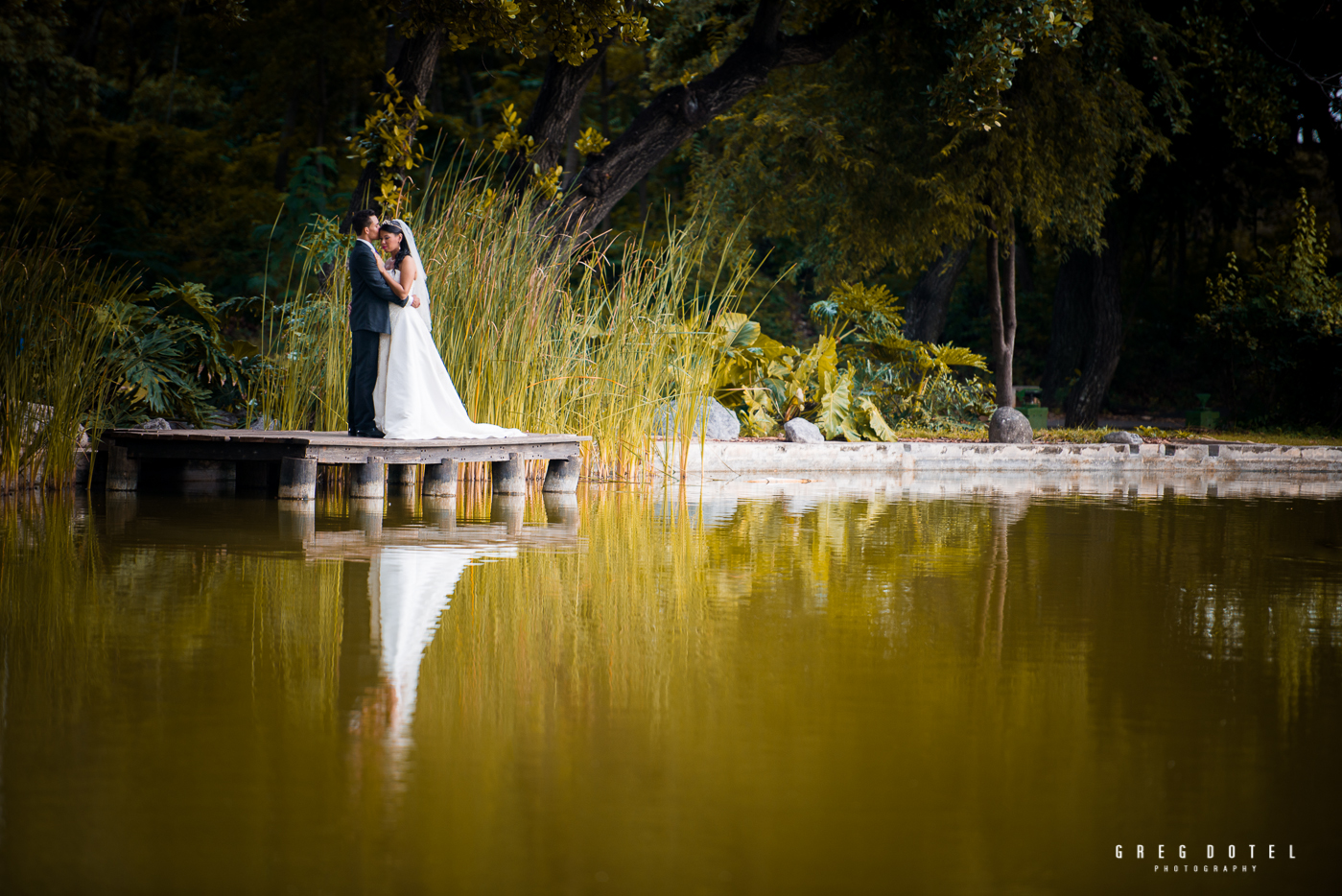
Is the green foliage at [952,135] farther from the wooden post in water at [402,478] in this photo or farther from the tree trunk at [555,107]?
the wooden post in water at [402,478]

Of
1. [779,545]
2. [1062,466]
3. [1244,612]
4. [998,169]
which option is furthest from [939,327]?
[1244,612]

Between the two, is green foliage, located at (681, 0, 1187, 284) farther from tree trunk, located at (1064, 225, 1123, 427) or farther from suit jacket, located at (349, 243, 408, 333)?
suit jacket, located at (349, 243, 408, 333)

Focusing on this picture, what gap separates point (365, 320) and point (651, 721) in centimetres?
513

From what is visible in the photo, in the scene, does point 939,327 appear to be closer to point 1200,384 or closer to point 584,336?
point 1200,384

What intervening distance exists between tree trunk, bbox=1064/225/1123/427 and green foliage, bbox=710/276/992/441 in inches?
62.4

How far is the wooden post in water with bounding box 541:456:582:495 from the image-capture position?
8070mm

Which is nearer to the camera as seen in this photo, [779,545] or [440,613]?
[440,613]

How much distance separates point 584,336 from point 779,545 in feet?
10.4

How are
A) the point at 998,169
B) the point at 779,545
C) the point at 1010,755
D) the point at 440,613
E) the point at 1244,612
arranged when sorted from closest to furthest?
the point at 1010,755 → the point at 440,613 → the point at 1244,612 → the point at 779,545 → the point at 998,169

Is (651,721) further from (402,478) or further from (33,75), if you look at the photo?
(33,75)

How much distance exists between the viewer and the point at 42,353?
6938mm

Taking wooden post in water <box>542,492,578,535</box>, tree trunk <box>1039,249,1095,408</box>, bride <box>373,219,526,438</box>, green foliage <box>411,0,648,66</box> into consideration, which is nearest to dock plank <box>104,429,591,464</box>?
bride <box>373,219,526,438</box>

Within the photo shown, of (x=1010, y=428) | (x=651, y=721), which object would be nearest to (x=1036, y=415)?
(x=1010, y=428)

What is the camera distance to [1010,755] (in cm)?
250
